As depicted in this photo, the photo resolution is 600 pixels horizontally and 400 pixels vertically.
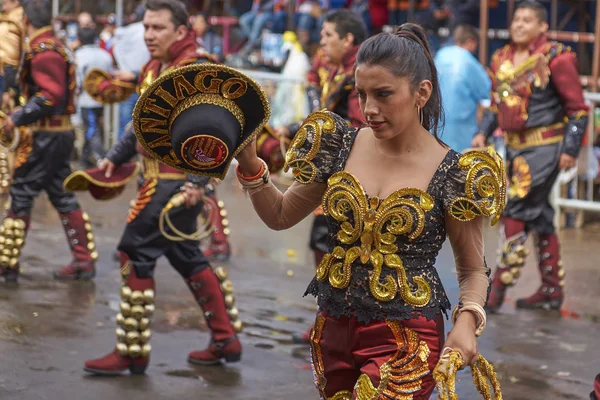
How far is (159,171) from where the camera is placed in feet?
20.1

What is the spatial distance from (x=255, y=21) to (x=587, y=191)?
7.19 meters

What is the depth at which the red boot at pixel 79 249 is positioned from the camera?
843cm

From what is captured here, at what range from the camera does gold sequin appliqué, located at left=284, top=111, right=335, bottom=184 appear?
12.1 feet

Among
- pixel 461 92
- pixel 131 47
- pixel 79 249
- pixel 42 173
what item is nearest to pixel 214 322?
pixel 79 249

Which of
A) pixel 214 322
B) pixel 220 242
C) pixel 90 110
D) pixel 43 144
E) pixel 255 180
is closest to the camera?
pixel 255 180

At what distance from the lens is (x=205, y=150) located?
3449 mm

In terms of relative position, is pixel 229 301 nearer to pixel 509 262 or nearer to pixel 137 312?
pixel 137 312

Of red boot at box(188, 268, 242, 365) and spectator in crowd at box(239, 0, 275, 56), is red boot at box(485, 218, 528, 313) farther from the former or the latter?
spectator in crowd at box(239, 0, 275, 56)

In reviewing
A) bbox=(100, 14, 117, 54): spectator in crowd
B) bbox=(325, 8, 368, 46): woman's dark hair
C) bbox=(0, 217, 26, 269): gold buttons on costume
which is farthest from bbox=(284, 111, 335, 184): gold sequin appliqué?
bbox=(100, 14, 117, 54): spectator in crowd

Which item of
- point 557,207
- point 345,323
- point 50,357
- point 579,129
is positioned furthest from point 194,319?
point 557,207

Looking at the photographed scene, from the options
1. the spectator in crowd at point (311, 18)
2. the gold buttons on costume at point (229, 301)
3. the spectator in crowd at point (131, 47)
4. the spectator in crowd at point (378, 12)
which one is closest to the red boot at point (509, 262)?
the gold buttons on costume at point (229, 301)

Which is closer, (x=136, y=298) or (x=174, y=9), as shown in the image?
(x=136, y=298)

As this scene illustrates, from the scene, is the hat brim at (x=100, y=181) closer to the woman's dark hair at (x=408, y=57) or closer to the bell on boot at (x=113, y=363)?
the bell on boot at (x=113, y=363)

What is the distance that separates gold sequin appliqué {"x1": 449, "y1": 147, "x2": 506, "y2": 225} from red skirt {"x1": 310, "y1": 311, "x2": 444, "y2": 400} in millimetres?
392
